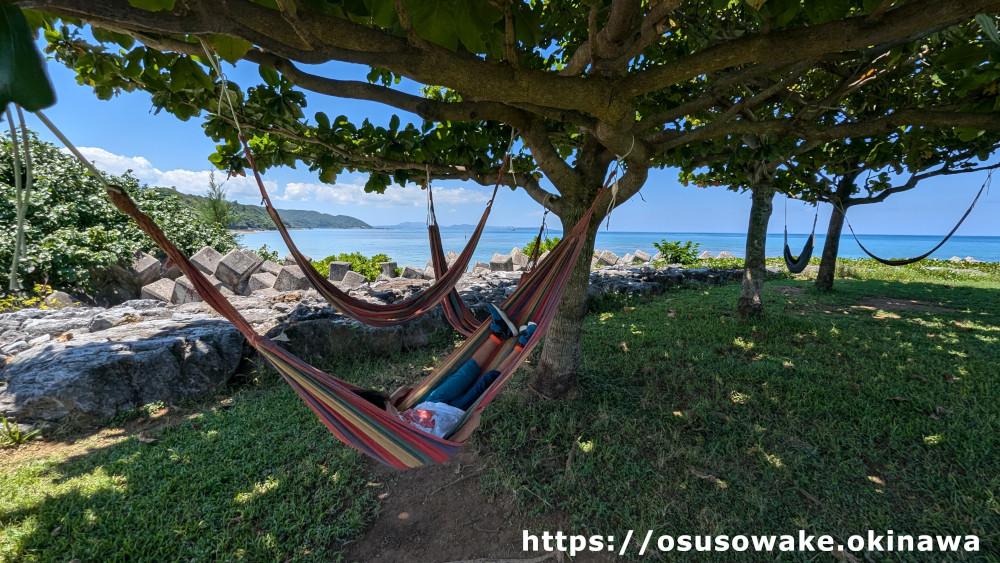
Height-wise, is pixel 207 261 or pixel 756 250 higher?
pixel 756 250

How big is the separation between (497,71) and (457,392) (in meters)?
1.33

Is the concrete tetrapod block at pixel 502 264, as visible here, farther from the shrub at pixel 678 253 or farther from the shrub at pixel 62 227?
the shrub at pixel 62 227

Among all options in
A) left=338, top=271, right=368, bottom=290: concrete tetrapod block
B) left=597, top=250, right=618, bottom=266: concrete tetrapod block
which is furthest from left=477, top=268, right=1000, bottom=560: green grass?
left=597, top=250, right=618, bottom=266: concrete tetrapod block

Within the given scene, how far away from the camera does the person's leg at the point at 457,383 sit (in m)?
1.82

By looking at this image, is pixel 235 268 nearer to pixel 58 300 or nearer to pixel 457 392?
pixel 58 300

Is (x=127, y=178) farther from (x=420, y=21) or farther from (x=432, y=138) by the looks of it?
(x=420, y=21)

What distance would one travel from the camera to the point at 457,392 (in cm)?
183

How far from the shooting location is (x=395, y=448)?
4.30 ft

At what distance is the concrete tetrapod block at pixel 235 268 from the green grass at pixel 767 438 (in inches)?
176

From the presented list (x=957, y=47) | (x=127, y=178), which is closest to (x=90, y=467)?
(x=957, y=47)

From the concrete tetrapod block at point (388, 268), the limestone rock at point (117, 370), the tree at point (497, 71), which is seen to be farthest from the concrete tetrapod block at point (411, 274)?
the tree at point (497, 71)

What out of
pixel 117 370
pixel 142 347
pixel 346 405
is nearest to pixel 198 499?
pixel 346 405

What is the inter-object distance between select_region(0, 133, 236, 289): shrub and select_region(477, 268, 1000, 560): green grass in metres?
3.99

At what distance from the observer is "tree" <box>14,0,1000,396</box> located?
92cm
